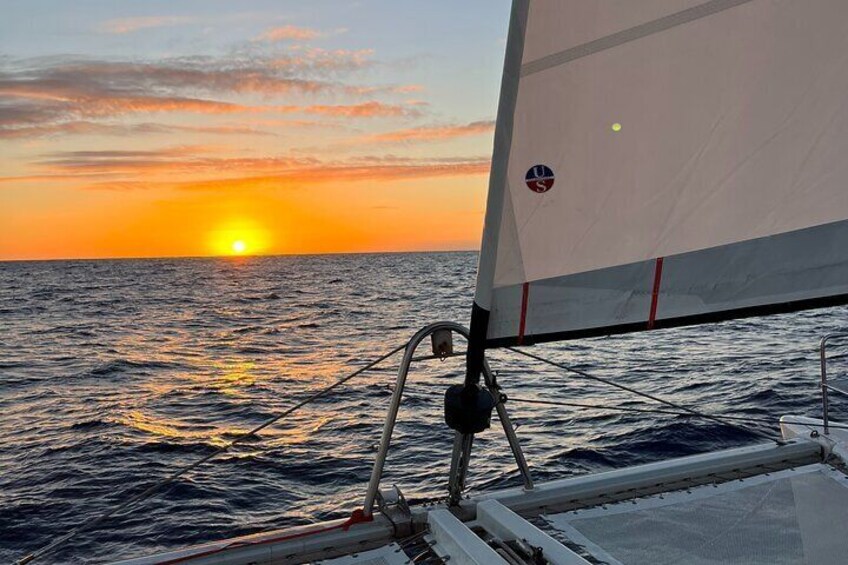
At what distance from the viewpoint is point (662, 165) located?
9.26ft

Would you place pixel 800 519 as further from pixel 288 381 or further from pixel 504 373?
pixel 288 381

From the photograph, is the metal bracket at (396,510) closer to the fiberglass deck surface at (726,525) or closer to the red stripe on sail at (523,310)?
the fiberglass deck surface at (726,525)

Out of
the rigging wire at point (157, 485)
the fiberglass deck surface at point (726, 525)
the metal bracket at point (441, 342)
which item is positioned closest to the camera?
the rigging wire at point (157, 485)

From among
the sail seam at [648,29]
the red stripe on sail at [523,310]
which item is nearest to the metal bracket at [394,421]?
the red stripe on sail at [523,310]

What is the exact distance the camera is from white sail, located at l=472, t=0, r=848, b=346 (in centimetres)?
271

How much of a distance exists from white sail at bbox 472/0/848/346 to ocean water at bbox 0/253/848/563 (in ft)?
4.41

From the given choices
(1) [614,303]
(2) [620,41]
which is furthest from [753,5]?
(1) [614,303]

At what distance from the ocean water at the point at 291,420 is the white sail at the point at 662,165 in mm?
1345

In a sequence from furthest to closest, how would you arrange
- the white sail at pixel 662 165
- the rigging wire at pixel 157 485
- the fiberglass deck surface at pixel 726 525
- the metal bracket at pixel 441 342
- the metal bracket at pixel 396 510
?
the metal bracket at pixel 441 342 < the metal bracket at pixel 396 510 < the fiberglass deck surface at pixel 726 525 < the white sail at pixel 662 165 < the rigging wire at pixel 157 485

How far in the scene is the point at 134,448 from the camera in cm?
1019

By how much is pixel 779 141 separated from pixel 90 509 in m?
7.60

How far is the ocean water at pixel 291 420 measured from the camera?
25.6ft

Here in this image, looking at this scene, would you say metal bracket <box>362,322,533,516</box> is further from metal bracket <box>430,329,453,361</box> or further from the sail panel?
the sail panel

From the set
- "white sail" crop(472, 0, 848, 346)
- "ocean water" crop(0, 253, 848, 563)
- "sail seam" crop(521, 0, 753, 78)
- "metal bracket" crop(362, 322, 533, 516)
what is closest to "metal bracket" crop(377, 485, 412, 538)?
"metal bracket" crop(362, 322, 533, 516)
